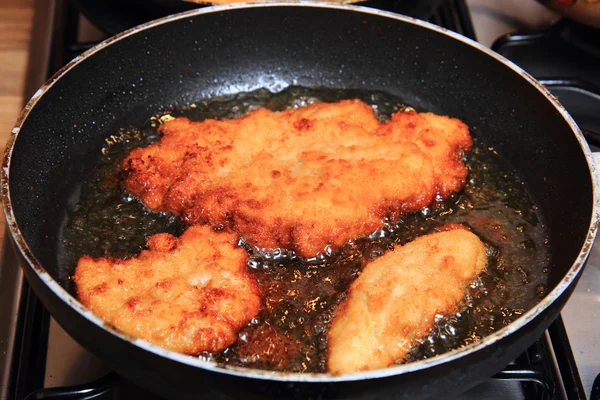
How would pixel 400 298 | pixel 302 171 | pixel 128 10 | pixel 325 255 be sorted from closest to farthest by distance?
pixel 400 298 → pixel 325 255 → pixel 302 171 → pixel 128 10

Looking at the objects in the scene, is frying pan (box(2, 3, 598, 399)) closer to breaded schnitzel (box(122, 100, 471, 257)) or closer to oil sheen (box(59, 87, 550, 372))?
oil sheen (box(59, 87, 550, 372))

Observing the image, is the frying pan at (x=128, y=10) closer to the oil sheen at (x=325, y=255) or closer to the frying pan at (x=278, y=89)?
the frying pan at (x=278, y=89)

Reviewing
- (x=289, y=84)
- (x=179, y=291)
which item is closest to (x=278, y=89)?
(x=289, y=84)

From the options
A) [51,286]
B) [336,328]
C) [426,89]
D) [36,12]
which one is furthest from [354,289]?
[36,12]

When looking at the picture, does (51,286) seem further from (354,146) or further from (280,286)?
(354,146)

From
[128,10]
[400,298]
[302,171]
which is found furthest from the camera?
[128,10]

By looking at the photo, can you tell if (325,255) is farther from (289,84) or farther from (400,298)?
(289,84)

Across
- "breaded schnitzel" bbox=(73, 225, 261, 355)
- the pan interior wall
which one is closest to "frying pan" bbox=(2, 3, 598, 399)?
the pan interior wall
